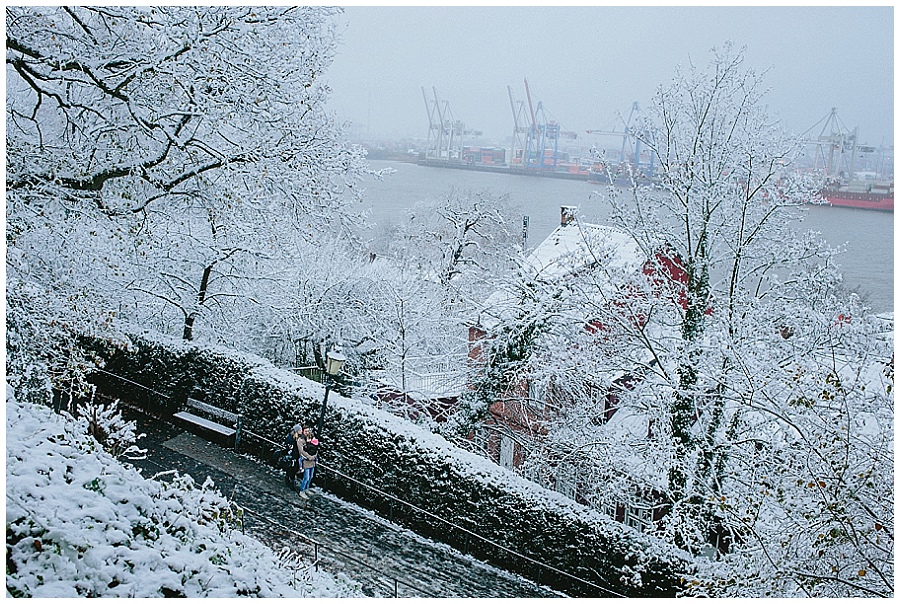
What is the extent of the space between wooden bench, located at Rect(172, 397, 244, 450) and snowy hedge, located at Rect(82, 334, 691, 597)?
102mm

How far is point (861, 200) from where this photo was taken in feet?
27.8

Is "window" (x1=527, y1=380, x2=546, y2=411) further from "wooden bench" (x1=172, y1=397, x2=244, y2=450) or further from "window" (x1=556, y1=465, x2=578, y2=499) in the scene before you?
"wooden bench" (x1=172, y1=397, x2=244, y2=450)

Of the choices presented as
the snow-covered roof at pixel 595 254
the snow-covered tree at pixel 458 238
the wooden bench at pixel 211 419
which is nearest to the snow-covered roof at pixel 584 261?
the snow-covered roof at pixel 595 254

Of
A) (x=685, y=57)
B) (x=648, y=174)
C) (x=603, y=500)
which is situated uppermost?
(x=685, y=57)

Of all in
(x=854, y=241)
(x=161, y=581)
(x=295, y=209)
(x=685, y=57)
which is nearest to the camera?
(x=161, y=581)

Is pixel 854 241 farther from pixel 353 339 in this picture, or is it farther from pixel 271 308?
pixel 271 308

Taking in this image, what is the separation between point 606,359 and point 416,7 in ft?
13.4

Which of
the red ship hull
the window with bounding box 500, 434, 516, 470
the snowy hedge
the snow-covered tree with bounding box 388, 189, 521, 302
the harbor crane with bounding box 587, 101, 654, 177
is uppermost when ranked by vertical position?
the harbor crane with bounding box 587, 101, 654, 177

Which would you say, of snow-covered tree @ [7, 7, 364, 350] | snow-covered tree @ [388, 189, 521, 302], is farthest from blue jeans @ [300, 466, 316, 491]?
snow-covered tree @ [388, 189, 521, 302]

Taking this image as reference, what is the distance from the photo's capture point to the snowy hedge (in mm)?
5598

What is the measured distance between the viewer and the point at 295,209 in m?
6.43

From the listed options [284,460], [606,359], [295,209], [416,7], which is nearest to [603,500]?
[606,359]

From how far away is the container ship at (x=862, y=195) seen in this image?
26.3 feet

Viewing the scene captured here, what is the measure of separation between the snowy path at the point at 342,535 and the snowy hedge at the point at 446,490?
0.21 metres
